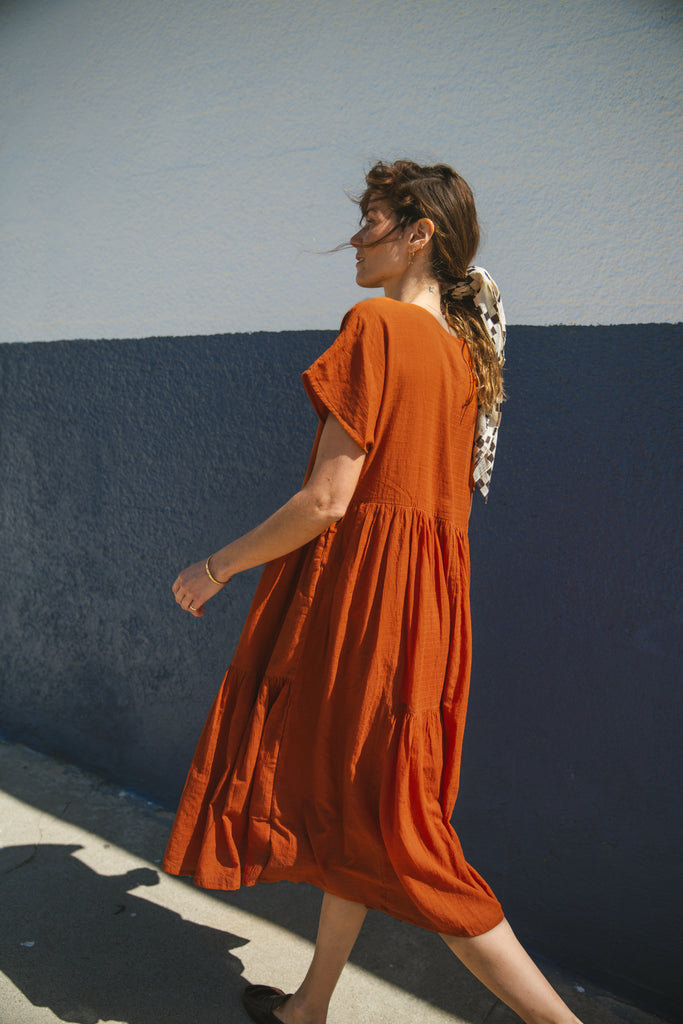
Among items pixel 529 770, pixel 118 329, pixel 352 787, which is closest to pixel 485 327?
pixel 352 787

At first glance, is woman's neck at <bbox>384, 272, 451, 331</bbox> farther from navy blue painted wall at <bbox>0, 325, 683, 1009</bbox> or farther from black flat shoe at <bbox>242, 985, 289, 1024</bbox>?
black flat shoe at <bbox>242, 985, 289, 1024</bbox>

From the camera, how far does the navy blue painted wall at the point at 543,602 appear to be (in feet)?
6.25

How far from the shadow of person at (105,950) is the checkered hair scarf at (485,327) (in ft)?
4.58

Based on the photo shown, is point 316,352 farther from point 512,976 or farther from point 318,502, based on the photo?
point 512,976

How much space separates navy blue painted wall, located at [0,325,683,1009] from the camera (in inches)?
75.0

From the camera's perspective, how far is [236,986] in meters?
1.87

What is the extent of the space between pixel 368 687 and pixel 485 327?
2.67ft

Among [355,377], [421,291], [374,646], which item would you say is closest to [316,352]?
[421,291]

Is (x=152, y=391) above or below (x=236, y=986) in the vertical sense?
above

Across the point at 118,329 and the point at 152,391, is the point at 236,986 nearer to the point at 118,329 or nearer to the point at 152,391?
the point at 152,391

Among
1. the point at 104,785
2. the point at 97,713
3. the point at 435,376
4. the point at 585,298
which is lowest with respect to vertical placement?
the point at 104,785

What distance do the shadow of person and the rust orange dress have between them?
0.50 metres

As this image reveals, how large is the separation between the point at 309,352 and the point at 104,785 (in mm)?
1724

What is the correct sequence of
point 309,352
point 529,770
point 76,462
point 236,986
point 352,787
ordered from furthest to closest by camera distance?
1. point 76,462
2. point 309,352
3. point 529,770
4. point 236,986
5. point 352,787
